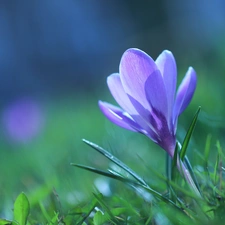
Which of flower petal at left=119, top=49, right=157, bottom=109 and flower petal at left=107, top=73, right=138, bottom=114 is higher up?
flower petal at left=119, top=49, right=157, bottom=109

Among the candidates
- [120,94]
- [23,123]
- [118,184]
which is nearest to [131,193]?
[118,184]

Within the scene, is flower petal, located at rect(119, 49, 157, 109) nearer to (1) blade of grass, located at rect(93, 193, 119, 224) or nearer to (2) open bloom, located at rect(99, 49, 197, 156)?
(2) open bloom, located at rect(99, 49, 197, 156)

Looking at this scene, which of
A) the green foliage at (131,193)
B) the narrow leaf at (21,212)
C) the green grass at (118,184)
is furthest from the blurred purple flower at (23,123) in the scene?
the narrow leaf at (21,212)

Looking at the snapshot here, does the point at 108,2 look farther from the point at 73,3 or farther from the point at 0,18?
the point at 0,18

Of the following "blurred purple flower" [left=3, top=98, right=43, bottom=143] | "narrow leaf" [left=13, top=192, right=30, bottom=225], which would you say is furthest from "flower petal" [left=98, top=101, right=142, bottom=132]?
"blurred purple flower" [left=3, top=98, right=43, bottom=143]

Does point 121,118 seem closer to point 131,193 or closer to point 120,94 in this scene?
point 120,94

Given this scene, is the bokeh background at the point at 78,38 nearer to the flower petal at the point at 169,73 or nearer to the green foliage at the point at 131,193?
the green foliage at the point at 131,193

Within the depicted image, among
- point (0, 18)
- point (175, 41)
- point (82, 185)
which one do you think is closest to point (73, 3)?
point (0, 18)

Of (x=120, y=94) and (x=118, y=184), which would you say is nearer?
(x=120, y=94)
